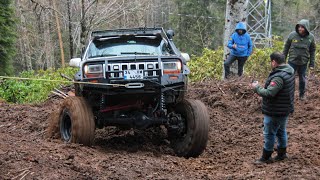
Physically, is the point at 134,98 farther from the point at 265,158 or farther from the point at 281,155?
the point at 281,155

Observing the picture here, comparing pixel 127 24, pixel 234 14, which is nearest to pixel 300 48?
pixel 234 14

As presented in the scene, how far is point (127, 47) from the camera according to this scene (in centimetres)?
849

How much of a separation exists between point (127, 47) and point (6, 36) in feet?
67.5

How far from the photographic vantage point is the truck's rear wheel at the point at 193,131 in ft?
25.0

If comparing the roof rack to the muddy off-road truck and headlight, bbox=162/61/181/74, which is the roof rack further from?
headlight, bbox=162/61/181/74

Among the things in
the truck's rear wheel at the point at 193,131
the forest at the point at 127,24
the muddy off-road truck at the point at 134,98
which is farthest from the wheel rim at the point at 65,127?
the forest at the point at 127,24

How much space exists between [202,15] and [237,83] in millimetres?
31255

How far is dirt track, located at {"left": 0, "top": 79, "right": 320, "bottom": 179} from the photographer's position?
18.8 feet

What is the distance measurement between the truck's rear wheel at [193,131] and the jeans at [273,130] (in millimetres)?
1188

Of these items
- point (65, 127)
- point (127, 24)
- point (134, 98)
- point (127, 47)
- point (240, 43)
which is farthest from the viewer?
point (127, 24)

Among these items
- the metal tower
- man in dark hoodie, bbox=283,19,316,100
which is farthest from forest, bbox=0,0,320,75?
man in dark hoodie, bbox=283,19,316,100

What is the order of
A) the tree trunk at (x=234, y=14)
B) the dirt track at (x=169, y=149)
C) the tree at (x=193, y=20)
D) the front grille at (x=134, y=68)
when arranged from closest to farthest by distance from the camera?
the dirt track at (x=169, y=149)
the front grille at (x=134, y=68)
the tree trunk at (x=234, y=14)
the tree at (x=193, y=20)

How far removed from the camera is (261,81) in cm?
1417

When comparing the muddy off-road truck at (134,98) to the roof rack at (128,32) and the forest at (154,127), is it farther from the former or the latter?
the roof rack at (128,32)
